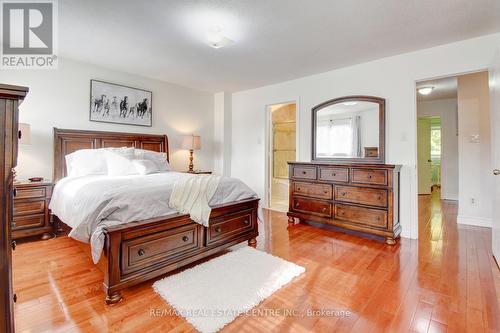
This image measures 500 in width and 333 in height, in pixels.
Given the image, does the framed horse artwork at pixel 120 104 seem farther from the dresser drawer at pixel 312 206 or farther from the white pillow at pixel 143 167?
the dresser drawer at pixel 312 206

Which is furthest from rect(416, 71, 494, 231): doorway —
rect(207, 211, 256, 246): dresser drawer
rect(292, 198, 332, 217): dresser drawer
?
rect(207, 211, 256, 246): dresser drawer

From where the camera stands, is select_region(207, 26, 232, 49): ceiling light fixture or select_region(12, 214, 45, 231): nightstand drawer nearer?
select_region(207, 26, 232, 49): ceiling light fixture

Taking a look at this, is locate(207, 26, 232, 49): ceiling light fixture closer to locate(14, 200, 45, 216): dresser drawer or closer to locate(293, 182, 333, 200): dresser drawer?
locate(293, 182, 333, 200): dresser drawer

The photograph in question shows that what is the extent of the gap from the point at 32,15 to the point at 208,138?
3328 mm

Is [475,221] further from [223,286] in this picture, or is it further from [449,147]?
[223,286]

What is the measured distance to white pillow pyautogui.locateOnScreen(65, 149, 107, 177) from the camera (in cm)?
311

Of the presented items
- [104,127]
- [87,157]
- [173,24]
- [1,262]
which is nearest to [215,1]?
[173,24]

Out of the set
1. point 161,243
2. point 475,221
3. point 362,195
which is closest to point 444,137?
point 475,221

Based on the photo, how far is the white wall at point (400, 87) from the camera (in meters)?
2.88

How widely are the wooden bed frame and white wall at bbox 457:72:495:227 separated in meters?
3.56

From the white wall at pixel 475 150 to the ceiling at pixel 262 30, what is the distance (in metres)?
1.77

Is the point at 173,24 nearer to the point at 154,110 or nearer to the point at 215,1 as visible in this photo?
the point at 215,1

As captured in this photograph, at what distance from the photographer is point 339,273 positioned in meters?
2.24

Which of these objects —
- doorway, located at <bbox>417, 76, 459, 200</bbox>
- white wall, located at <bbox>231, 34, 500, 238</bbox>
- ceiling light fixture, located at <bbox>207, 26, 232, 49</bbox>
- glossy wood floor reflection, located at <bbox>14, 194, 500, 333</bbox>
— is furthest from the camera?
doorway, located at <bbox>417, 76, 459, 200</bbox>
